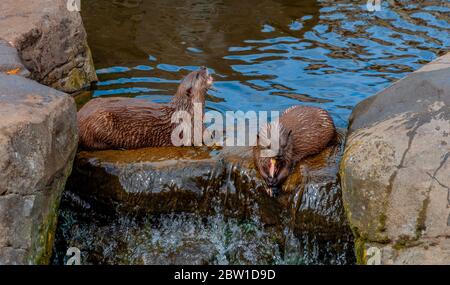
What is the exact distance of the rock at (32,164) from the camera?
559 cm

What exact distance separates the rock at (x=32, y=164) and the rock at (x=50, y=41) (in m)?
2.24

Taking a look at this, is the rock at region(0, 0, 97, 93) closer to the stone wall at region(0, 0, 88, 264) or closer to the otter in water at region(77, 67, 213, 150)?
the stone wall at region(0, 0, 88, 264)

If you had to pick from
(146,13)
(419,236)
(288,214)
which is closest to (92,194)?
(288,214)

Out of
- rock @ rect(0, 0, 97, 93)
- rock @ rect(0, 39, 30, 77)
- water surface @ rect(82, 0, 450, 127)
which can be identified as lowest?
water surface @ rect(82, 0, 450, 127)

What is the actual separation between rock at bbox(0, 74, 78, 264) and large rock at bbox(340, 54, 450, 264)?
6.47ft

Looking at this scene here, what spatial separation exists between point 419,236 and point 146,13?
6802 millimetres

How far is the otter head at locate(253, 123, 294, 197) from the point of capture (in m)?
6.34

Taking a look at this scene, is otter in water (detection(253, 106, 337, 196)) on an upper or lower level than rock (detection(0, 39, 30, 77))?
lower

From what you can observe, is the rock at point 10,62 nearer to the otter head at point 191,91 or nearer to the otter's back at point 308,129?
the otter head at point 191,91

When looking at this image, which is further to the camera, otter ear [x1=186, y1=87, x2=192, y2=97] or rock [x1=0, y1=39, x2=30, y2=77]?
rock [x1=0, y1=39, x2=30, y2=77]

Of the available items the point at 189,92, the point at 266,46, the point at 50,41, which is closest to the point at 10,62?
the point at 50,41

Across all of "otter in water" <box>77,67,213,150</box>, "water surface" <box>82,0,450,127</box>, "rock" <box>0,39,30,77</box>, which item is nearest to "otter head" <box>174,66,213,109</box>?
"otter in water" <box>77,67,213,150</box>

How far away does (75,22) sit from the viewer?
30.3 feet
